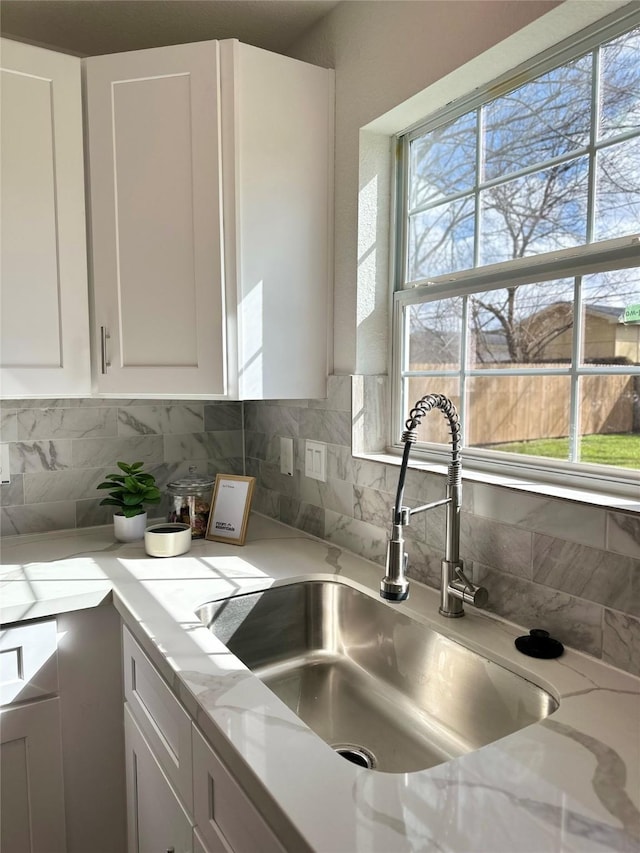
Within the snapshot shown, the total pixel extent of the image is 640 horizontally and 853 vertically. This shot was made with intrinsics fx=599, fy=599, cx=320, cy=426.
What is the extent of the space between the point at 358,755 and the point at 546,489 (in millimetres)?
630

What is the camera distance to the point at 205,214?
5.18 feet

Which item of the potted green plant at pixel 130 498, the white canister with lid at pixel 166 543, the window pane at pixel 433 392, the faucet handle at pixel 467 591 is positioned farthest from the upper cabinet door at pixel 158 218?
the faucet handle at pixel 467 591

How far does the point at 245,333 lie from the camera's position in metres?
1.61

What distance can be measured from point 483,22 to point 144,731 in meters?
1.66

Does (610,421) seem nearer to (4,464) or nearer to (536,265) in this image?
(536,265)

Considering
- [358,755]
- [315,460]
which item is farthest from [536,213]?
[358,755]

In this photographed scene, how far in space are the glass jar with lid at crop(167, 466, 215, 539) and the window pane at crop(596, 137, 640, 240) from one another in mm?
1288

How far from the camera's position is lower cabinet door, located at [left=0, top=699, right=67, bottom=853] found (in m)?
1.36

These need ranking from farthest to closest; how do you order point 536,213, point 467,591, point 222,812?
point 536,213
point 467,591
point 222,812

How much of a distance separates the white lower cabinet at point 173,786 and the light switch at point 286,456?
75 cm

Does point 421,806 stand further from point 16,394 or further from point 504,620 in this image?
point 16,394

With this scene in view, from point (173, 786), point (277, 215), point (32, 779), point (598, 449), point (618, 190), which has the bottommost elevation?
point (32, 779)

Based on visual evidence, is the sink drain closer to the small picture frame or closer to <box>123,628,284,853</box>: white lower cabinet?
<box>123,628,284,853</box>: white lower cabinet

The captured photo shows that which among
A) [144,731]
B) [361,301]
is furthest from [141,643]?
[361,301]
